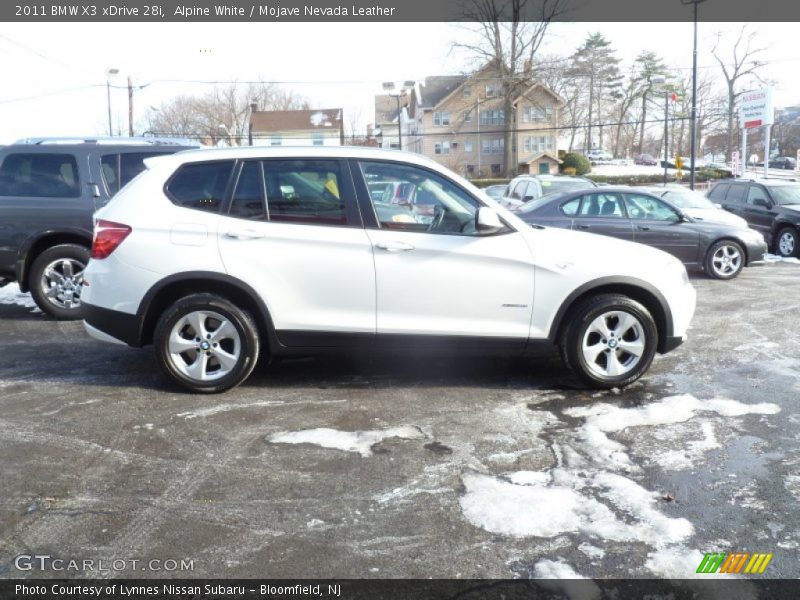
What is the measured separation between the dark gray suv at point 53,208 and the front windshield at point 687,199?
1110 centimetres

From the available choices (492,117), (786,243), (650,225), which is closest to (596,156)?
(492,117)

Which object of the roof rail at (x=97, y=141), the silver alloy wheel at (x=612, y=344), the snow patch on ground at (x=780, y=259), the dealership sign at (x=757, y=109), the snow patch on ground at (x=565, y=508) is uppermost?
the dealership sign at (x=757, y=109)

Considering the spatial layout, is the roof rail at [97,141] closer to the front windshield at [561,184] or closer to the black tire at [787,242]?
the front windshield at [561,184]

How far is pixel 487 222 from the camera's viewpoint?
5176 millimetres

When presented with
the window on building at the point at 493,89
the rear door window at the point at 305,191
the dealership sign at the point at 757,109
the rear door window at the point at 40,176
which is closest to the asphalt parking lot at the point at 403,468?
the rear door window at the point at 305,191

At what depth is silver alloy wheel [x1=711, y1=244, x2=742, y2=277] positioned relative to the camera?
446 inches

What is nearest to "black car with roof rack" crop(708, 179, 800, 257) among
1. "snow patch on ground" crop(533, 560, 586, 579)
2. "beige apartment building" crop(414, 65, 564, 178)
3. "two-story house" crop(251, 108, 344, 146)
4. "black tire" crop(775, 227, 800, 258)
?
"black tire" crop(775, 227, 800, 258)

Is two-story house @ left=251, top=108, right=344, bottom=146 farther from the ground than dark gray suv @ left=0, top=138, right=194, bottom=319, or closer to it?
farther from the ground

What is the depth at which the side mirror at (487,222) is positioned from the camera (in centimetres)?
517

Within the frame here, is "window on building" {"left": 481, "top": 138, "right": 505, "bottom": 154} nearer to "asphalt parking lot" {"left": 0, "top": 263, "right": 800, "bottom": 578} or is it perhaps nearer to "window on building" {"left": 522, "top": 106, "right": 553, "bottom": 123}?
"window on building" {"left": 522, "top": 106, "right": 553, "bottom": 123}

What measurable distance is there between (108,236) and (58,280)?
132 inches

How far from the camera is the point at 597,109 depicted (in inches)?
3250

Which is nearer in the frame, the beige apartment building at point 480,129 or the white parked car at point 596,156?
the beige apartment building at point 480,129

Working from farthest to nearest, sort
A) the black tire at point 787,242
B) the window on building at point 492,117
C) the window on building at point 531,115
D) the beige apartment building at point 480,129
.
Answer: the window on building at point 492,117 < the window on building at point 531,115 < the beige apartment building at point 480,129 < the black tire at point 787,242
